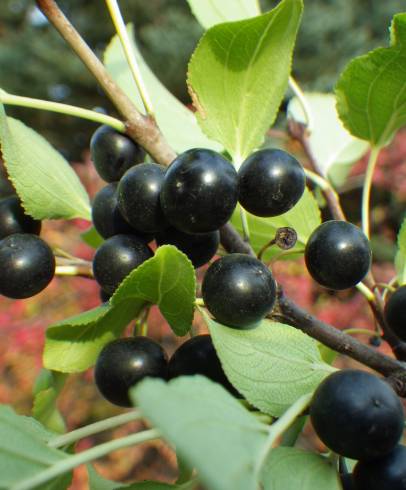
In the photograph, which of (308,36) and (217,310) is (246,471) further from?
(308,36)

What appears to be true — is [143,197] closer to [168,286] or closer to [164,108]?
[168,286]

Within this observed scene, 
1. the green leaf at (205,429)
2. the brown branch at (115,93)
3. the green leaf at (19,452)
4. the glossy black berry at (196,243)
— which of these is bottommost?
the green leaf at (19,452)

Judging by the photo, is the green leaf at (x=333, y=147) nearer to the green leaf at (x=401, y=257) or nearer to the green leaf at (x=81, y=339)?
the green leaf at (x=401, y=257)

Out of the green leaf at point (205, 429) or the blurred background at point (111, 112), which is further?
the blurred background at point (111, 112)

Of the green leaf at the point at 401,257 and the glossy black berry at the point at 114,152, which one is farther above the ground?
the glossy black berry at the point at 114,152

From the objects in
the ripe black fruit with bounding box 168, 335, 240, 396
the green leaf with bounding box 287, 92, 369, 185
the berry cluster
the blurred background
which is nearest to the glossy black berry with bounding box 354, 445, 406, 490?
the berry cluster

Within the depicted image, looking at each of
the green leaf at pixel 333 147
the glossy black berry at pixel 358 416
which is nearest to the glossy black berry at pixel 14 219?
the glossy black berry at pixel 358 416

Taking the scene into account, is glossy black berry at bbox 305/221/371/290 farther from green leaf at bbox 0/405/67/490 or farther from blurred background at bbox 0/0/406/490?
blurred background at bbox 0/0/406/490
